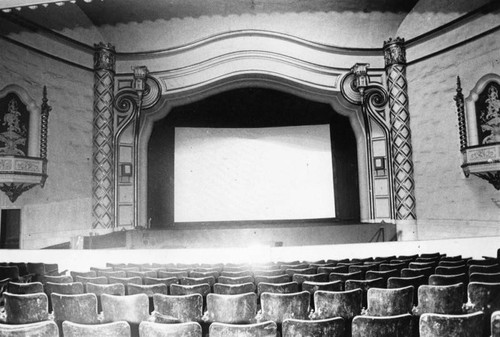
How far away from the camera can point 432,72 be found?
11047 millimetres

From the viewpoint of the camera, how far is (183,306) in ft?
10.1

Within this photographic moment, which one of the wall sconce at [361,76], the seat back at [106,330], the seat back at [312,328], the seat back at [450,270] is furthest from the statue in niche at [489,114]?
the seat back at [106,330]

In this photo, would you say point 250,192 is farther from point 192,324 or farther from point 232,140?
point 192,324

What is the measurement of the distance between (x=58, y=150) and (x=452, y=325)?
1028 centimetres

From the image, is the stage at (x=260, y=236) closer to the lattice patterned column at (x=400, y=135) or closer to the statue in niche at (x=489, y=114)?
the lattice patterned column at (x=400, y=135)

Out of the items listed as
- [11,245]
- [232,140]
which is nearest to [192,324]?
[11,245]

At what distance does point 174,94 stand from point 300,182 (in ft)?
15.8

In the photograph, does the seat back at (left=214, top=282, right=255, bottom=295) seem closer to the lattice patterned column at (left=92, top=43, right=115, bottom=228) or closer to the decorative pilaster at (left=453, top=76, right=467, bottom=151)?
the decorative pilaster at (left=453, top=76, right=467, bottom=151)

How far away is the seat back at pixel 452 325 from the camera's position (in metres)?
2.23

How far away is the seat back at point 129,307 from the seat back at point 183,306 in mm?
128

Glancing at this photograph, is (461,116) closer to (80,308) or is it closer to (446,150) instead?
(446,150)

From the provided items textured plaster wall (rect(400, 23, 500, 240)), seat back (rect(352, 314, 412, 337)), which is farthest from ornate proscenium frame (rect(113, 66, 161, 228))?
seat back (rect(352, 314, 412, 337))

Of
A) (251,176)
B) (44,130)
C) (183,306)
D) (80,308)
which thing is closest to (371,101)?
(251,176)

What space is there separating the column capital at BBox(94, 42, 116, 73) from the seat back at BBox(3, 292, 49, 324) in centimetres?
949
